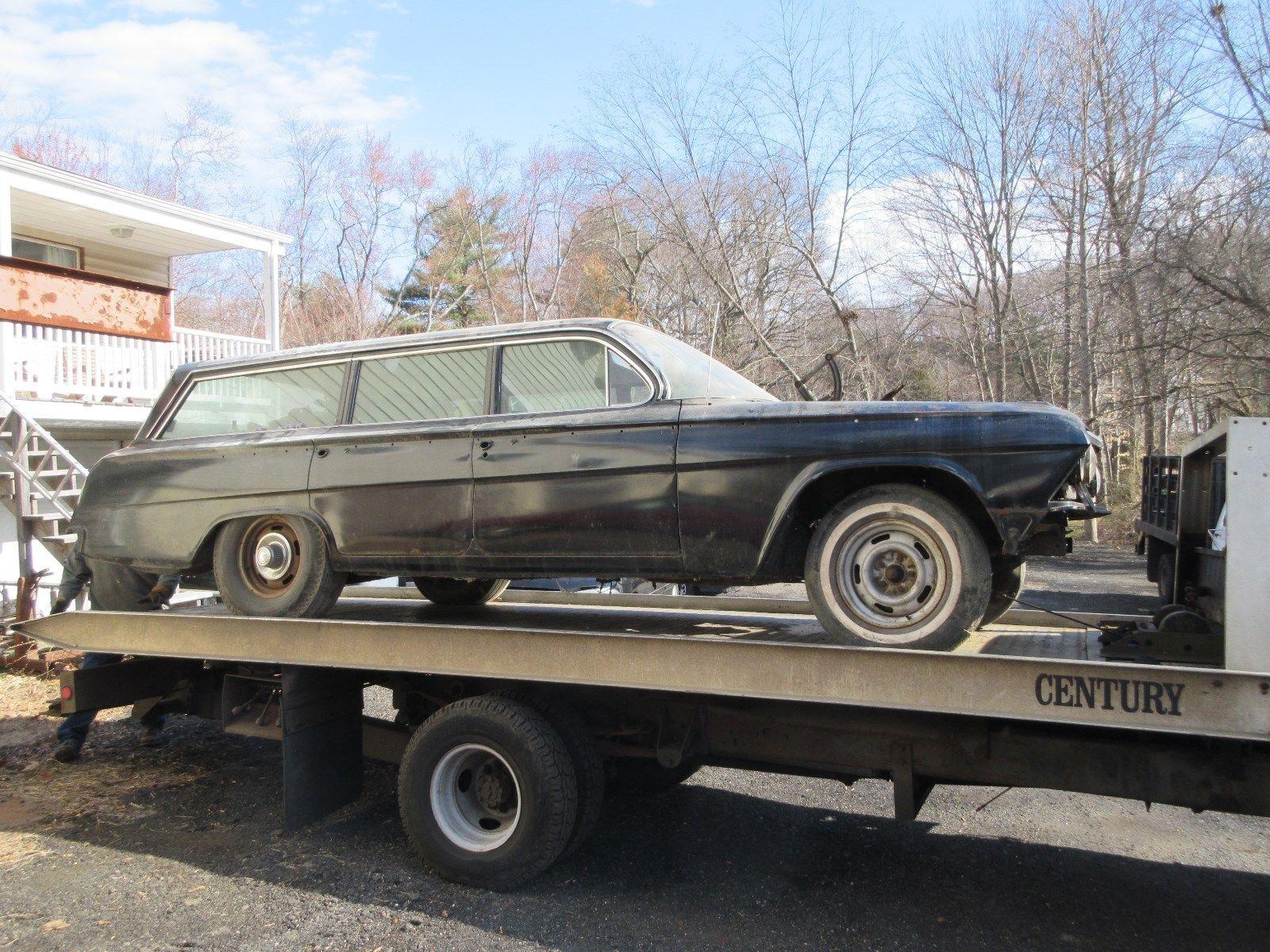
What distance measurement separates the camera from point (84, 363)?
1351 centimetres

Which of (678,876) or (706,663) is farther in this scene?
(678,876)

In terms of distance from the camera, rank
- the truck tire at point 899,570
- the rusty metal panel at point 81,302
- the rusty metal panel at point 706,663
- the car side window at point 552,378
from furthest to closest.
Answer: the rusty metal panel at point 81,302, the car side window at point 552,378, the truck tire at point 899,570, the rusty metal panel at point 706,663

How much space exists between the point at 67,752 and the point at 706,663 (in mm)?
4670

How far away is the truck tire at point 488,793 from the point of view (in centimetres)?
409

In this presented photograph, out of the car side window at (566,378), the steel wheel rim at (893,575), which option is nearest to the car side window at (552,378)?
the car side window at (566,378)

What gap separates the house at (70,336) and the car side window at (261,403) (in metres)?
6.85

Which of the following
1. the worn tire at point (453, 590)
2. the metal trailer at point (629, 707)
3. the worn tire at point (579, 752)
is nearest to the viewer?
the metal trailer at point (629, 707)

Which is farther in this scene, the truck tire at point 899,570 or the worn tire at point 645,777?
the worn tire at point 645,777

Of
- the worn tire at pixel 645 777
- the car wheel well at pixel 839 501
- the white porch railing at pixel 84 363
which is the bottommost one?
the worn tire at pixel 645 777

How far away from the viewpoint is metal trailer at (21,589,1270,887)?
3.22 metres

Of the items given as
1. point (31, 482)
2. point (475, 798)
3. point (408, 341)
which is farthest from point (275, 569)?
point (31, 482)

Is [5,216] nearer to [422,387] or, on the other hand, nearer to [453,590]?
[453,590]

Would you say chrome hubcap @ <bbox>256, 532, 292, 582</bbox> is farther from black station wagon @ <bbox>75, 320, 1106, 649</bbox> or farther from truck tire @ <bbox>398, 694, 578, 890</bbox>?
truck tire @ <bbox>398, 694, 578, 890</bbox>

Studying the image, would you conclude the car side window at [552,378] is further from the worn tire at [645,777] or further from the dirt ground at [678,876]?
the dirt ground at [678,876]
